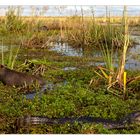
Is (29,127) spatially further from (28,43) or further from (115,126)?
(28,43)

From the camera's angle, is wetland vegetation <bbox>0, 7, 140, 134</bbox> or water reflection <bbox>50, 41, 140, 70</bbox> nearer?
wetland vegetation <bbox>0, 7, 140, 134</bbox>

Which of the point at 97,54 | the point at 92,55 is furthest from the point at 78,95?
the point at 97,54

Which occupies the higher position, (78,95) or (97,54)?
(78,95)

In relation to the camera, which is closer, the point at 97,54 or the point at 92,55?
the point at 92,55

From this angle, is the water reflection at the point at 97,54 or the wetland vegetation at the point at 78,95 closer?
the wetland vegetation at the point at 78,95

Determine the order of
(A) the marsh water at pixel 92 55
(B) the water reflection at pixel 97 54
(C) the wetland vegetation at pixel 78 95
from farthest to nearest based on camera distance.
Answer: (B) the water reflection at pixel 97 54 → (A) the marsh water at pixel 92 55 → (C) the wetland vegetation at pixel 78 95

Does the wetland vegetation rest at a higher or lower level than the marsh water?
higher

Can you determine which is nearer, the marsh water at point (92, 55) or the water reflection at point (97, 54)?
the marsh water at point (92, 55)

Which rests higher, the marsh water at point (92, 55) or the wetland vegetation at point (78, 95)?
the wetland vegetation at point (78, 95)

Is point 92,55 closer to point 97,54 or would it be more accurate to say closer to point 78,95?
point 97,54

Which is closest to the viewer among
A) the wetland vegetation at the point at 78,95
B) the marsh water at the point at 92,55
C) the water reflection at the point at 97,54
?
the wetland vegetation at the point at 78,95

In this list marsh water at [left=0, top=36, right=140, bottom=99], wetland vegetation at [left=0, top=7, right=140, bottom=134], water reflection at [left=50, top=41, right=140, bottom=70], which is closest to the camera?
wetland vegetation at [left=0, top=7, right=140, bottom=134]

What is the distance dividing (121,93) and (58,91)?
1.08m

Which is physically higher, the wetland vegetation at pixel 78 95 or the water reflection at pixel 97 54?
the wetland vegetation at pixel 78 95
